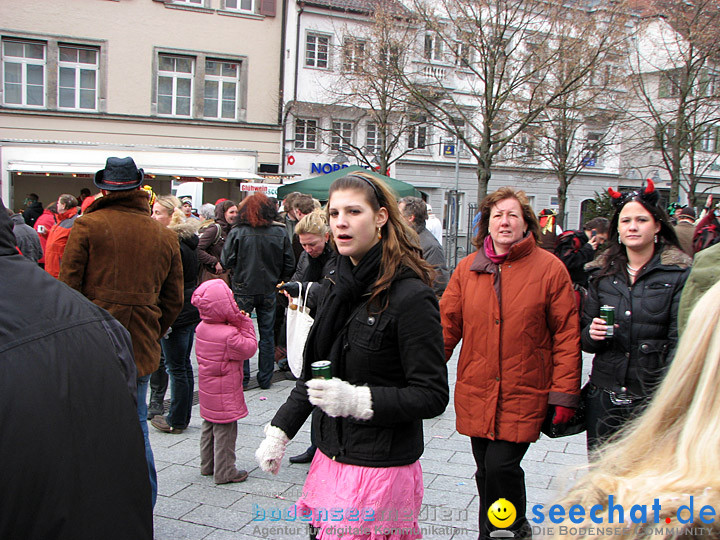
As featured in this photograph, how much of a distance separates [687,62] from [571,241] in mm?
14247

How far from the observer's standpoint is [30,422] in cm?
120

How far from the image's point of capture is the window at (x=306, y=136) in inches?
1033

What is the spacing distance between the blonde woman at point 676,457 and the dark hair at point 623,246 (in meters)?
2.22

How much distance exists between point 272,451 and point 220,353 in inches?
87.6

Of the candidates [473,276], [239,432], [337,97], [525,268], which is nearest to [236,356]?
[239,432]

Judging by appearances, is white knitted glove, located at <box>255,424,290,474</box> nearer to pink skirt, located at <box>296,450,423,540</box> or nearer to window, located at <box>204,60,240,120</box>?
pink skirt, located at <box>296,450,423,540</box>

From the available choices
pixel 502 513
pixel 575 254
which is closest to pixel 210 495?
pixel 502 513

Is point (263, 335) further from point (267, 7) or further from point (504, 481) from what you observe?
point (267, 7)

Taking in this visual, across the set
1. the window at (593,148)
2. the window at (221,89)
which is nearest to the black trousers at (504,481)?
the window at (221,89)

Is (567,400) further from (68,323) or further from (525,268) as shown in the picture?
(68,323)

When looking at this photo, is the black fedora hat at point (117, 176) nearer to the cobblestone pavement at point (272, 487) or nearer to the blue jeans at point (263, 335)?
the cobblestone pavement at point (272, 487)

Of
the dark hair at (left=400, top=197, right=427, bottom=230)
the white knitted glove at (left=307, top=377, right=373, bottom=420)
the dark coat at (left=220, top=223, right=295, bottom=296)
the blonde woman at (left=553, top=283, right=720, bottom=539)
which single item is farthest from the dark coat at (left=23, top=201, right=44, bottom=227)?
the blonde woman at (left=553, top=283, right=720, bottom=539)

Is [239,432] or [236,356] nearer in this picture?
[236,356]

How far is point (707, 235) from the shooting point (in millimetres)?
5254
